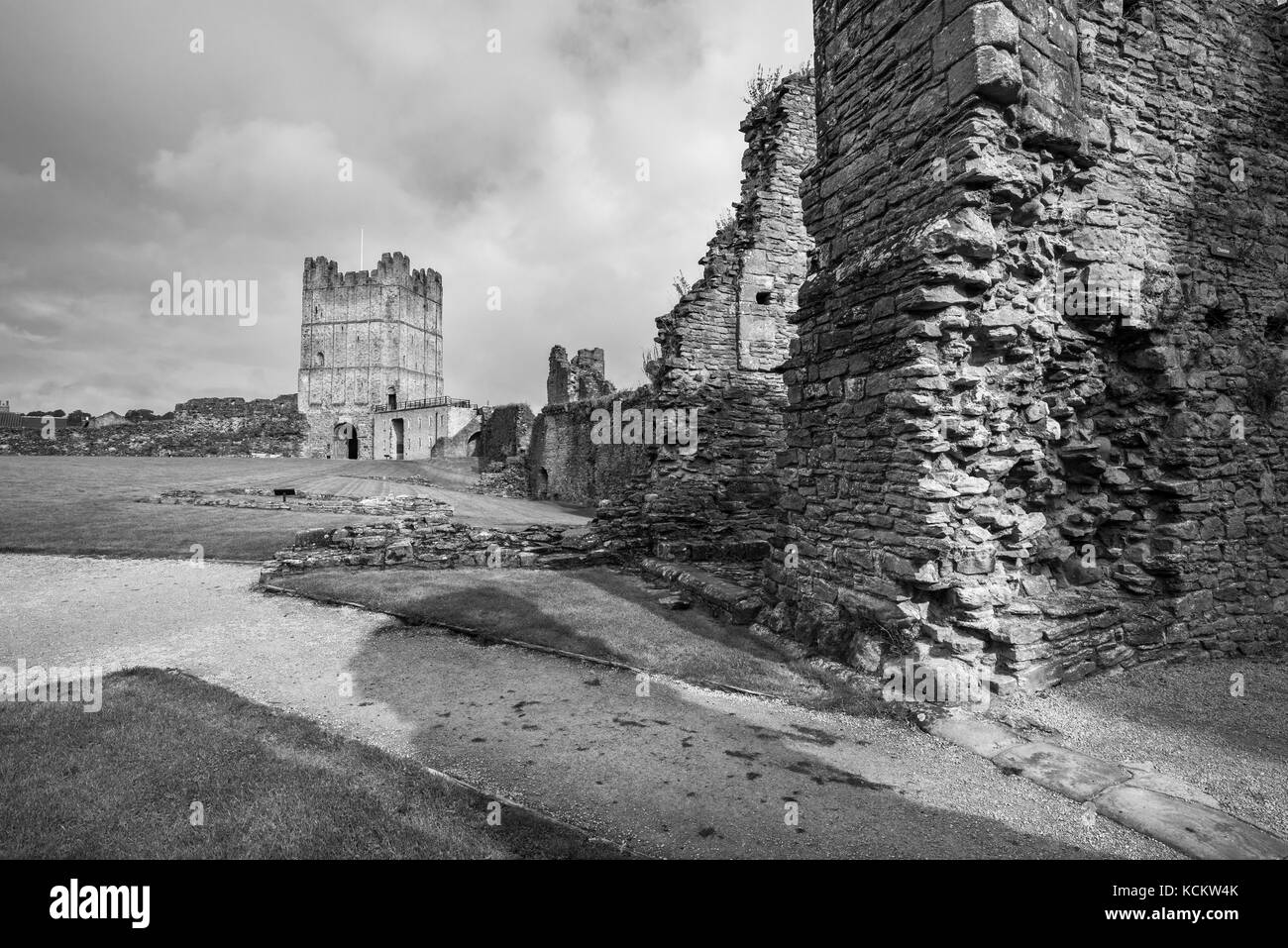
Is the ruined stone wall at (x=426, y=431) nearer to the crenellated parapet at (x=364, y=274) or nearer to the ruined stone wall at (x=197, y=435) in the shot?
the ruined stone wall at (x=197, y=435)

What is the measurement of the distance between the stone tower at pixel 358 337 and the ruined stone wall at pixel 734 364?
7019 centimetres

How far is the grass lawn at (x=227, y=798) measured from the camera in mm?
3518

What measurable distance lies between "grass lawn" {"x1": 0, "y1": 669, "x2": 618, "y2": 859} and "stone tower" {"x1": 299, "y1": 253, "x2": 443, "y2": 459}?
250ft

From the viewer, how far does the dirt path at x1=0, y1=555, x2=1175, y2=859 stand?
3.79 m

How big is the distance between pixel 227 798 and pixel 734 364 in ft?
37.4

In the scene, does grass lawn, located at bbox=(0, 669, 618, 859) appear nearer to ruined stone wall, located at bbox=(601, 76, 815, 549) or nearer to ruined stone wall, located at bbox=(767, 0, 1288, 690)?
ruined stone wall, located at bbox=(767, 0, 1288, 690)

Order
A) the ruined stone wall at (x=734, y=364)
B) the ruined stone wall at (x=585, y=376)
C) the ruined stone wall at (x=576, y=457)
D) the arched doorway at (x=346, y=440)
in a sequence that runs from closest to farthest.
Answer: the ruined stone wall at (x=734, y=364) < the ruined stone wall at (x=576, y=457) < the ruined stone wall at (x=585, y=376) < the arched doorway at (x=346, y=440)

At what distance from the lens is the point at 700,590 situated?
9781 millimetres

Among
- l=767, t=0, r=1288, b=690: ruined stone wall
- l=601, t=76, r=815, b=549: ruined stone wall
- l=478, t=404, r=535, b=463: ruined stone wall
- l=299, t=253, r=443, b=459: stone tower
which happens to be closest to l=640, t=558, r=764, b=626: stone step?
l=767, t=0, r=1288, b=690: ruined stone wall

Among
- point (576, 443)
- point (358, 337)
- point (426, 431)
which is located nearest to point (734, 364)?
point (576, 443)

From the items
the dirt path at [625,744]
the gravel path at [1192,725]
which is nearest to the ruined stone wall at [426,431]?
the dirt path at [625,744]

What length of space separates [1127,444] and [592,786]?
6.56 metres

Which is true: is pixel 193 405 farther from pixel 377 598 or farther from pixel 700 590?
pixel 700 590

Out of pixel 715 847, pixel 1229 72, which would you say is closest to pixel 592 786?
pixel 715 847
